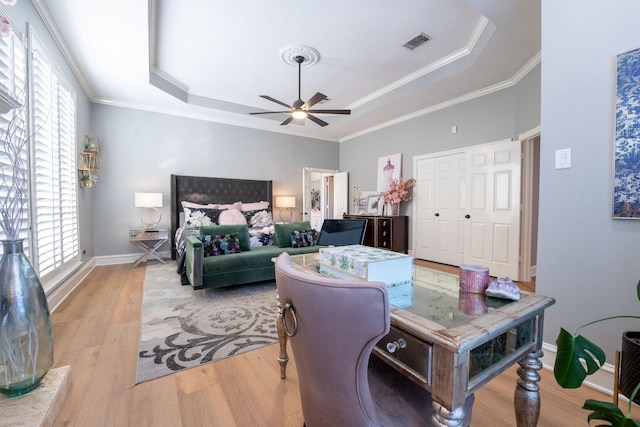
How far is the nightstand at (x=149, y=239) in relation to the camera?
Result: 4245mm

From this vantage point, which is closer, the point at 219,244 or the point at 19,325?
the point at 19,325

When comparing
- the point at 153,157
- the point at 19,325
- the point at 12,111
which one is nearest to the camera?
the point at 19,325

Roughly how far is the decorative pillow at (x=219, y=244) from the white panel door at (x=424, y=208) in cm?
335

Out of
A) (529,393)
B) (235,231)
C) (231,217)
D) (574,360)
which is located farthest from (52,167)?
(574,360)

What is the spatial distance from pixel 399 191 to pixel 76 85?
5223 mm

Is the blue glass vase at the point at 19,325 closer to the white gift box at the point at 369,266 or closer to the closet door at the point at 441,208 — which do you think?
the white gift box at the point at 369,266

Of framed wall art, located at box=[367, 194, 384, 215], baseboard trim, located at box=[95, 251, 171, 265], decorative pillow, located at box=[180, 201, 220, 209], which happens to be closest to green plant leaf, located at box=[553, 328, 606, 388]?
framed wall art, located at box=[367, 194, 384, 215]

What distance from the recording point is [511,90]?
3.68 metres

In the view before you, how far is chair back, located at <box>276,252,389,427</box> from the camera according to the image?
578mm

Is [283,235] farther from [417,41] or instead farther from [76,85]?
[76,85]

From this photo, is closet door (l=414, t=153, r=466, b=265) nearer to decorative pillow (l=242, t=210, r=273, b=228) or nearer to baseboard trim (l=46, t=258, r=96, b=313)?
decorative pillow (l=242, t=210, r=273, b=228)

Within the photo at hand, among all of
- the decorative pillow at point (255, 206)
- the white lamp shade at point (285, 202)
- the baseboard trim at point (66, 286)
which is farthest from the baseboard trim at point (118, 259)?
the white lamp shade at point (285, 202)

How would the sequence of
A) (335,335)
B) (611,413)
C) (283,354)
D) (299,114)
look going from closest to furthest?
(335,335) → (611,413) → (283,354) → (299,114)

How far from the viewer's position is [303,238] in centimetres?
377
